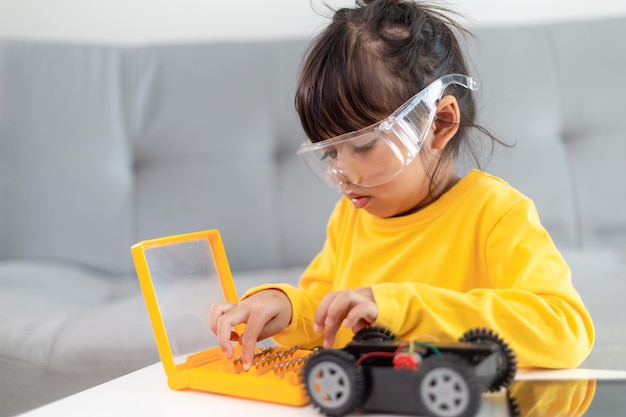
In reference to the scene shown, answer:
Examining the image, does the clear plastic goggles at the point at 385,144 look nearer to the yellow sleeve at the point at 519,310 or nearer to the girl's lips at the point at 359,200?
the girl's lips at the point at 359,200

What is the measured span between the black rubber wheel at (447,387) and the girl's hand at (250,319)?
0.77 ft

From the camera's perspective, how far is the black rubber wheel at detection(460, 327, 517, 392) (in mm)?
562

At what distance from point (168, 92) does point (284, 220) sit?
44cm

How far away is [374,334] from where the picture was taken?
633mm

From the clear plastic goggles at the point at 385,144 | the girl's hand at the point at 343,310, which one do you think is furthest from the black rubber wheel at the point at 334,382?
the clear plastic goggles at the point at 385,144

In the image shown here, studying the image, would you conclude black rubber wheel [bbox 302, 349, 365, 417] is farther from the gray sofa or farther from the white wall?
the white wall

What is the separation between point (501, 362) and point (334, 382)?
5.0 inches

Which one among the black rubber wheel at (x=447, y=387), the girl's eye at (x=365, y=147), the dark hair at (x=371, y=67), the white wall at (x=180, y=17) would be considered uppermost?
the white wall at (x=180, y=17)

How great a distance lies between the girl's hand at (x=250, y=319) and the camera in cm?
74

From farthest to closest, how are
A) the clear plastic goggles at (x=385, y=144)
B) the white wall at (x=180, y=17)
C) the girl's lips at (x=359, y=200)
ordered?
the white wall at (x=180, y=17)
the girl's lips at (x=359, y=200)
the clear plastic goggles at (x=385, y=144)

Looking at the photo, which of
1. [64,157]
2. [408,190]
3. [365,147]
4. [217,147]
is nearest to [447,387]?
[365,147]

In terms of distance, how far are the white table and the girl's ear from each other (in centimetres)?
36

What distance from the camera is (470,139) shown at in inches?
42.8

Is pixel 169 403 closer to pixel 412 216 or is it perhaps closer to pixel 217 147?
pixel 412 216
